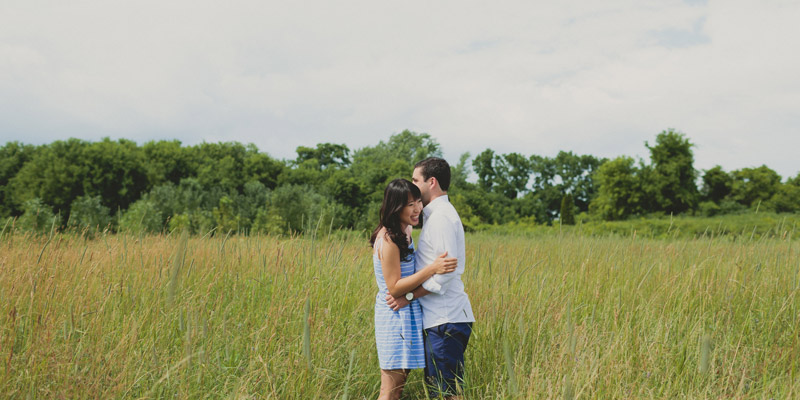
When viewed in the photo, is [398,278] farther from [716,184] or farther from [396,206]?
[716,184]

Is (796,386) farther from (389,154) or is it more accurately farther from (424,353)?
(389,154)

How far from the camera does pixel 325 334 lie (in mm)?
3078

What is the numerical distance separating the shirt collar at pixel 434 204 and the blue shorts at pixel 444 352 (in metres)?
0.58

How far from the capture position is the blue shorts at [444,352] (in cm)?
246

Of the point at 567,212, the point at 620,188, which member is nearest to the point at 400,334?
the point at 567,212

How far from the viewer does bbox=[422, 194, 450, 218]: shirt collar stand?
2.53m

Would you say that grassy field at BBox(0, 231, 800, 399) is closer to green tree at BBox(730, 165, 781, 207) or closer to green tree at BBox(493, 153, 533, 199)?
green tree at BBox(730, 165, 781, 207)

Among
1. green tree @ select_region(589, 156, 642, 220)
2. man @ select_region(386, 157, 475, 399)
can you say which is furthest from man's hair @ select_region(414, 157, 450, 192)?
green tree @ select_region(589, 156, 642, 220)

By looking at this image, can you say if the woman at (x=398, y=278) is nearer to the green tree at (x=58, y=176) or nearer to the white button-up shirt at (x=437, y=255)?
the white button-up shirt at (x=437, y=255)

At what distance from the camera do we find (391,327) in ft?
8.23

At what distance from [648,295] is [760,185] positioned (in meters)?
34.5

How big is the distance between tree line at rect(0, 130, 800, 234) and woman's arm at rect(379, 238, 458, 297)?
15.1 ft

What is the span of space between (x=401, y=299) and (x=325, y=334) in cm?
83

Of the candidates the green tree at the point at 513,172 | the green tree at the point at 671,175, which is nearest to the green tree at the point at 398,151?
the green tree at the point at 513,172
